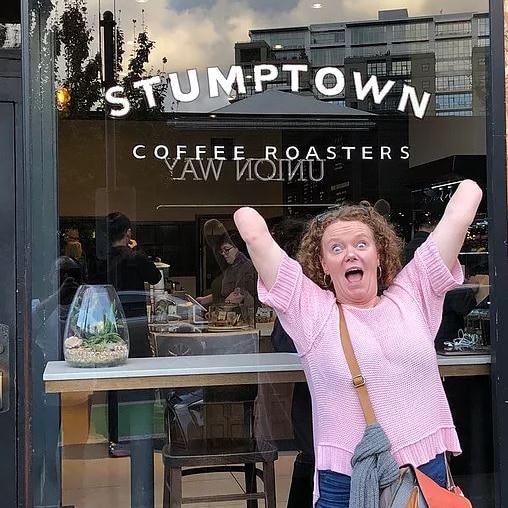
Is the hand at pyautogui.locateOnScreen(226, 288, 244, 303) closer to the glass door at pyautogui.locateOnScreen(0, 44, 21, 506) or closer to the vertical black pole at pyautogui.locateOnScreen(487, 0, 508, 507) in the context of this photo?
the glass door at pyautogui.locateOnScreen(0, 44, 21, 506)

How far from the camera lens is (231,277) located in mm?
5457

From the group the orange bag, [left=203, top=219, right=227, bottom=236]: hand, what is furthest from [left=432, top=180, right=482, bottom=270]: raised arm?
[left=203, top=219, right=227, bottom=236]: hand

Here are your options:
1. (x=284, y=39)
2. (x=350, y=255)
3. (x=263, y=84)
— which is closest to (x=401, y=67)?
(x=284, y=39)

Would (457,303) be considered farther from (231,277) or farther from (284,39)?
(284,39)

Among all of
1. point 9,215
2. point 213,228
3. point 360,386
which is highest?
point 213,228

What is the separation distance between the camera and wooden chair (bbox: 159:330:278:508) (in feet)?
Answer: 8.89

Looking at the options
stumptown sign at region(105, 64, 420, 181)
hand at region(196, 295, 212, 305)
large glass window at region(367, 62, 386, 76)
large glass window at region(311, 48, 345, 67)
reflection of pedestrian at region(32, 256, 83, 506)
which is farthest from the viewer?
stumptown sign at region(105, 64, 420, 181)

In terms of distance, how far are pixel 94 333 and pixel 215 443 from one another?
2.06 ft

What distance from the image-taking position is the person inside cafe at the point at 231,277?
4.71m

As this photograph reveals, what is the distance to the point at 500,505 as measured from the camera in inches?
94.5

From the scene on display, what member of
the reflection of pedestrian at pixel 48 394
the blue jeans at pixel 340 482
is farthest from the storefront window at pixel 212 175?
the blue jeans at pixel 340 482

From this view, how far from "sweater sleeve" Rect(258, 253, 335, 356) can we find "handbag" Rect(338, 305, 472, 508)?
0.28 feet

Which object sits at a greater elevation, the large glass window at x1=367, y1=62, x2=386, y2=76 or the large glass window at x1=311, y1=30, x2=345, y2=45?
the large glass window at x1=311, y1=30, x2=345, y2=45

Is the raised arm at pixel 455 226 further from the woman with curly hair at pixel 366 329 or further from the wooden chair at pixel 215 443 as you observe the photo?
the wooden chair at pixel 215 443
